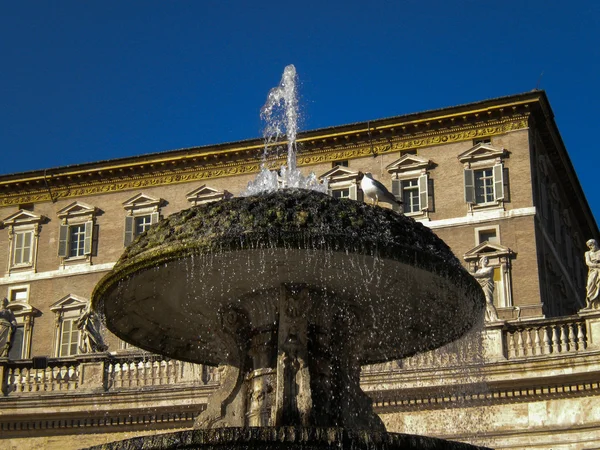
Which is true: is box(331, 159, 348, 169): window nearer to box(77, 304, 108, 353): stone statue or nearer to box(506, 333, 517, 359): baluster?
box(77, 304, 108, 353): stone statue

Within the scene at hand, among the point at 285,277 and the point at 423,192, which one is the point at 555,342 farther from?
the point at 423,192

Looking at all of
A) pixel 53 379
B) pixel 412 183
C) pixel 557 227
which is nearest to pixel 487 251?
pixel 412 183

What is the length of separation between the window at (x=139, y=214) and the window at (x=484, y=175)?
11465 millimetres

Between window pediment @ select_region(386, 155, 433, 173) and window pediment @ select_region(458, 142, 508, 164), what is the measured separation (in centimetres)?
124

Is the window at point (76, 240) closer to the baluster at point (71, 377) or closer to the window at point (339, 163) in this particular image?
the window at point (339, 163)

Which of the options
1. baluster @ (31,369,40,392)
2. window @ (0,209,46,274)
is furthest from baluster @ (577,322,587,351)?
window @ (0,209,46,274)

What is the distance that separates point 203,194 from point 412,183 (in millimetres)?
7684

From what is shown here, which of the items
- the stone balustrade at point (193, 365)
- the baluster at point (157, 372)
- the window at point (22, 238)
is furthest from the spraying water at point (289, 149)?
the window at point (22, 238)

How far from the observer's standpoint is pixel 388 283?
1245 cm

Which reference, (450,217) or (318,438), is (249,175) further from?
(318,438)

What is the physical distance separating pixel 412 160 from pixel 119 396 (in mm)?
18069

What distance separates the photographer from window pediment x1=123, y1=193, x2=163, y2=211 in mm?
44375

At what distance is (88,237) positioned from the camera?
1766 inches

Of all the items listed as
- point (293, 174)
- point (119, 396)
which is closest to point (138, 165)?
point (119, 396)
